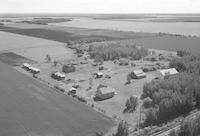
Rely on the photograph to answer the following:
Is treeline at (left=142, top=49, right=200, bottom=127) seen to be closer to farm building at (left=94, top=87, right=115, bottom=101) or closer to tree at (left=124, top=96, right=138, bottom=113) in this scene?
tree at (left=124, top=96, right=138, bottom=113)

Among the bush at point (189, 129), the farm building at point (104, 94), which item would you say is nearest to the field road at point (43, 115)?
the farm building at point (104, 94)

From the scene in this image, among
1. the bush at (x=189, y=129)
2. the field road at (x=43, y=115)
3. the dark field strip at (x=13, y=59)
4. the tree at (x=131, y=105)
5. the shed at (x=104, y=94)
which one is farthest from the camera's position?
the dark field strip at (x=13, y=59)

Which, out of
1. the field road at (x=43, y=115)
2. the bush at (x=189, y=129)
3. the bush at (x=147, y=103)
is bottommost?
the field road at (x=43, y=115)

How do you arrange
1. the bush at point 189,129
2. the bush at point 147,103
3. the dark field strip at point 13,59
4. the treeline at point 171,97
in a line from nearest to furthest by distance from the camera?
1. the bush at point 189,129
2. the treeline at point 171,97
3. the bush at point 147,103
4. the dark field strip at point 13,59

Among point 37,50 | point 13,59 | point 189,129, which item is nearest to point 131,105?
point 189,129

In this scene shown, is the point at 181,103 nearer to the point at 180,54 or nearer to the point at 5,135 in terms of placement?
the point at 5,135

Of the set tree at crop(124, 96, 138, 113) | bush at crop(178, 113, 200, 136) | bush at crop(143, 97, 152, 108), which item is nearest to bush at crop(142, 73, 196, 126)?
bush at crop(143, 97, 152, 108)

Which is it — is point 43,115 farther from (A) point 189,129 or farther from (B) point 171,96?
(A) point 189,129

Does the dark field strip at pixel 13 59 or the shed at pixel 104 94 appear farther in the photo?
the dark field strip at pixel 13 59

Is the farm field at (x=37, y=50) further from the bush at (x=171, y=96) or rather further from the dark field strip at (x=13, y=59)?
the bush at (x=171, y=96)
